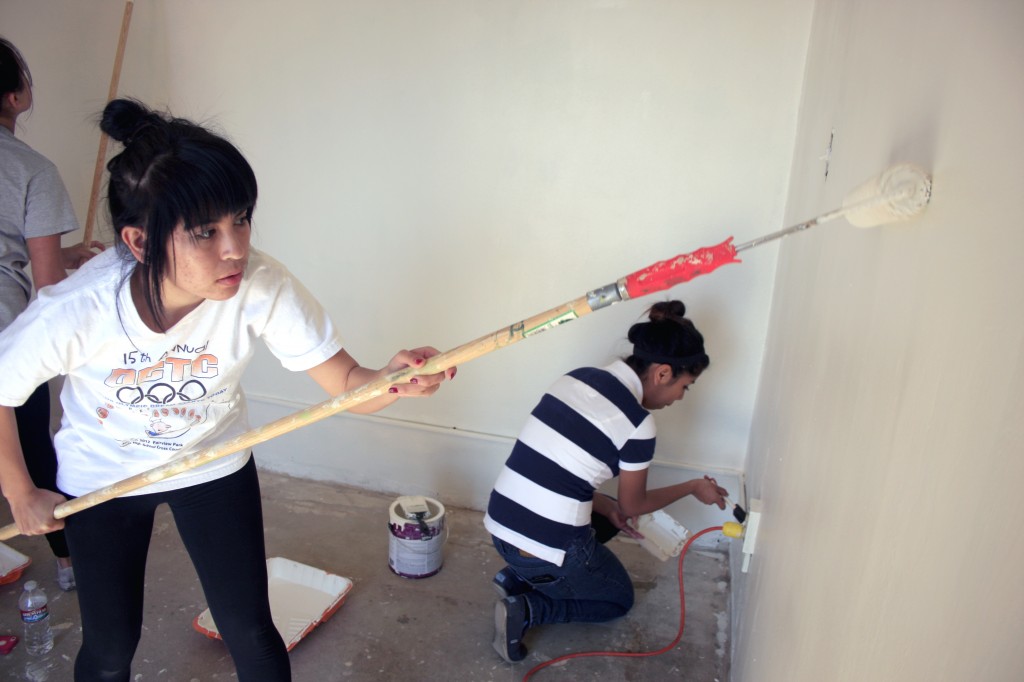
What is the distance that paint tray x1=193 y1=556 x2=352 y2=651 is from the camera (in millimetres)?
1784

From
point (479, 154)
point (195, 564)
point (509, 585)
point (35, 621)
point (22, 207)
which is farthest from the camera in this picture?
point (479, 154)

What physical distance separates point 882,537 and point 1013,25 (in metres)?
0.42

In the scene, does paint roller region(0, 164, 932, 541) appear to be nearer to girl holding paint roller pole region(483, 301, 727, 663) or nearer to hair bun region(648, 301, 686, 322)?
girl holding paint roller pole region(483, 301, 727, 663)

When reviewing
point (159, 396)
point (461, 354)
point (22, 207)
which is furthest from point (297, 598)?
point (461, 354)

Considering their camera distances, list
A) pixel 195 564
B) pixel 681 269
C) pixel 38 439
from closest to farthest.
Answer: pixel 681 269 → pixel 195 564 → pixel 38 439

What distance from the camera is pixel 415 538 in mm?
2020

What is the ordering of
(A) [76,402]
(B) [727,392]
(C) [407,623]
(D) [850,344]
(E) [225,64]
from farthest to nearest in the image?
1. (E) [225,64]
2. (B) [727,392]
3. (C) [407,623]
4. (A) [76,402]
5. (D) [850,344]

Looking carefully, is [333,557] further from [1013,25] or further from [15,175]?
[1013,25]

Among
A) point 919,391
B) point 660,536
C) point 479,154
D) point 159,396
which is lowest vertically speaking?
point 660,536

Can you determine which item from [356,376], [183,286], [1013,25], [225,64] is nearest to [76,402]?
[183,286]

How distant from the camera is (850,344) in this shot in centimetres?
89

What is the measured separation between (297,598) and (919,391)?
1741 millimetres

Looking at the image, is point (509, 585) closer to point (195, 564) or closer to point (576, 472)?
point (576, 472)

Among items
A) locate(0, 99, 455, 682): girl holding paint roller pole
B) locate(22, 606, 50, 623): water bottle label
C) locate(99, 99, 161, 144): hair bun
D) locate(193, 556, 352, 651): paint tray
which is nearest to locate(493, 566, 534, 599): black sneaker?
locate(193, 556, 352, 651): paint tray
